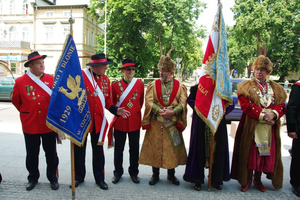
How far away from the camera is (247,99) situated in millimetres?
3670

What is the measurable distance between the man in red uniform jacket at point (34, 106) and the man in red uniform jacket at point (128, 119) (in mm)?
962

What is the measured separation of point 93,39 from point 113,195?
42517 mm

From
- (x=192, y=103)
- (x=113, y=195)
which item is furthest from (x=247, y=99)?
(x=113, y=195)

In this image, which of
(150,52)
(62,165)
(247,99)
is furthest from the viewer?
(150,52)

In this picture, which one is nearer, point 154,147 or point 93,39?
point 154,147

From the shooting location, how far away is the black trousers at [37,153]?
11.7ft

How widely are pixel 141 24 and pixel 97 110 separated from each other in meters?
24.9

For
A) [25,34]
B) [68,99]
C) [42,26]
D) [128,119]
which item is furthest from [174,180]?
[25,34]

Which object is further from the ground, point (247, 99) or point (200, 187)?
point (247, 99)

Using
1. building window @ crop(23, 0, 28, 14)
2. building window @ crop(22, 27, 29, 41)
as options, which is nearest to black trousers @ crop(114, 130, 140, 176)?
building window @ crop(22, 27, 29, 41)

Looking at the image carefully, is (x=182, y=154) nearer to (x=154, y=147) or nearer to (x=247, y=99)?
(x=154, y=147)

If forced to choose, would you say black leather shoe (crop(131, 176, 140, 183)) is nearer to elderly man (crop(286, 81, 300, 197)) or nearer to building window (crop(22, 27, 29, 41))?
elderly man (crop(286, 81, 300, 197))

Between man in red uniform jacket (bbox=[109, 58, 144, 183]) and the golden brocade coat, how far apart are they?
0.18m

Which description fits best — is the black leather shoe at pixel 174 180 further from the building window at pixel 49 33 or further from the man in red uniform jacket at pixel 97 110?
the building window at pixel 49 33
